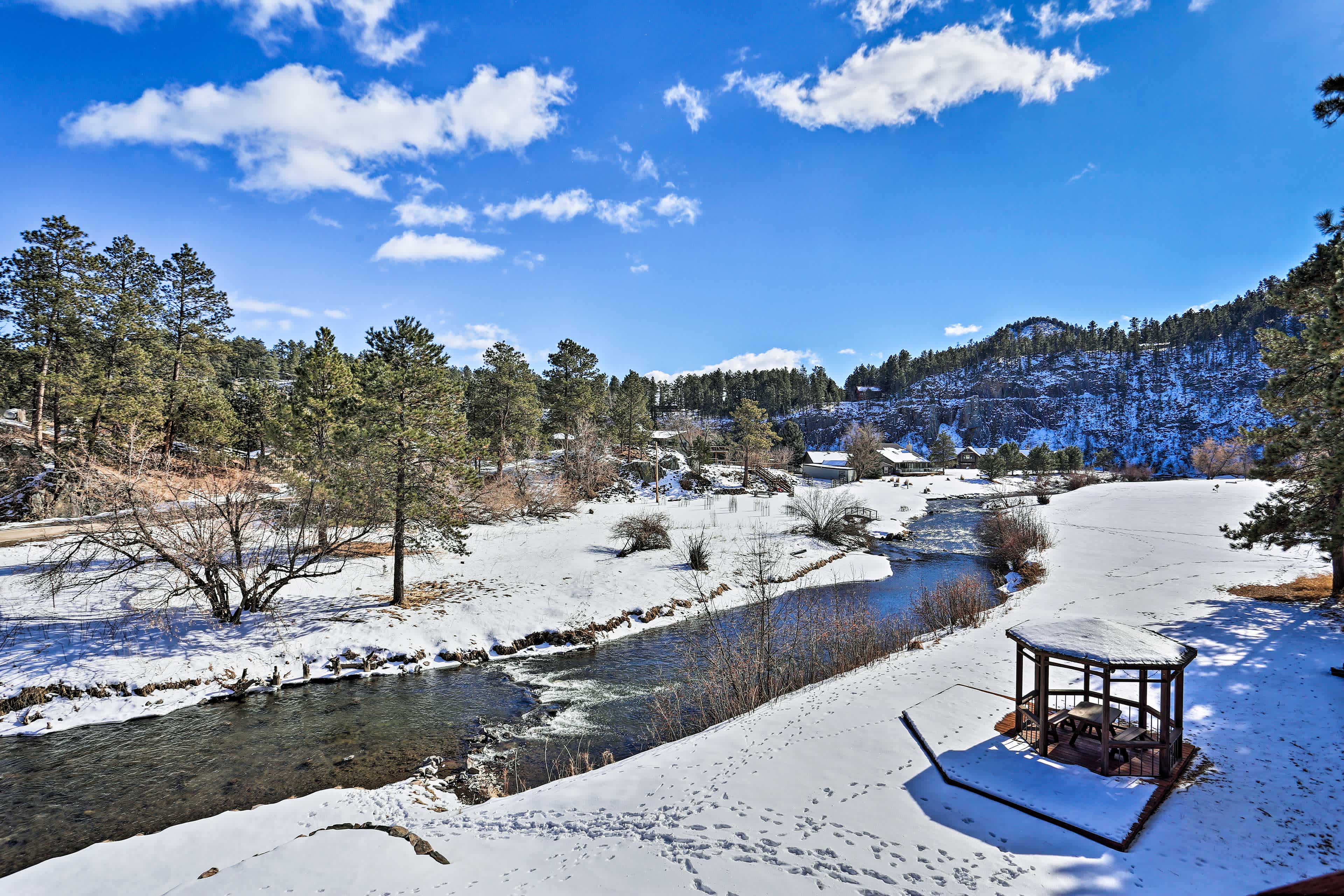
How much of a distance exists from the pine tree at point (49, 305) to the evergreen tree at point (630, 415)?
42033mm

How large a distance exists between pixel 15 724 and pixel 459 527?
10.9m

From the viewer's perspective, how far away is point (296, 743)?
10305mm

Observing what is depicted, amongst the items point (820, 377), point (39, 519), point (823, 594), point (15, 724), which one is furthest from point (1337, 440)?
point (820, 377)

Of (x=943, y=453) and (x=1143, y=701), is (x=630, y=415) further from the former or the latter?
(x=943, y=453)

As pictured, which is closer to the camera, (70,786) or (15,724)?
(70,786)

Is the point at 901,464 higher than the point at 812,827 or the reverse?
higher

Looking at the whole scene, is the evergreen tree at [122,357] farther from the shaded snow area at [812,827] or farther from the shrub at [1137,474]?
the shrub at [1137,474]

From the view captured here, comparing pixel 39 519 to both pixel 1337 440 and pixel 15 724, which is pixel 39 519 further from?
pixel 1337 440

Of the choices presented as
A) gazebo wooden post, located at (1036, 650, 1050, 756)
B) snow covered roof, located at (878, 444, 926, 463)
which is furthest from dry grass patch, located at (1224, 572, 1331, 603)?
snow covered roof, located at (878, 444, 926, 463)

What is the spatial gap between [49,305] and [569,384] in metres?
36.7

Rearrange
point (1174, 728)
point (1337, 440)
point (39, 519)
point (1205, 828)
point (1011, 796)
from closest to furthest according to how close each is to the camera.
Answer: point (1205, 828) → point (1011, 796) → point (1174, 728) → point (1337, 440) → point (39, 519)

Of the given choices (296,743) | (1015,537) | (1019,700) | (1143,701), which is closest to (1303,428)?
(1143,701)

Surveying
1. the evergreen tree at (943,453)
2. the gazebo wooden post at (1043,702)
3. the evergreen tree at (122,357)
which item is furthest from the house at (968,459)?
the evergreen tree at (122,357)

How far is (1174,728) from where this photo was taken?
7.02 m
